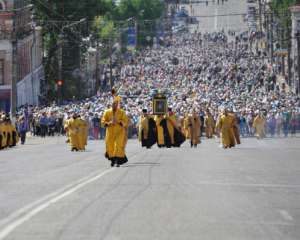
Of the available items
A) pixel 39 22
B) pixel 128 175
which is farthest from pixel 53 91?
pixel 128 175

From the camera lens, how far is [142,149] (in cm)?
4534

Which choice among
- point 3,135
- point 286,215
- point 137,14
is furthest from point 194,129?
point 137,14

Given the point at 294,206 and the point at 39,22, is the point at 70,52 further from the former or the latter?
the point at 294,206

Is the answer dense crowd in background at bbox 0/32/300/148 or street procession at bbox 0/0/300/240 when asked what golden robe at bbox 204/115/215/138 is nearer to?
street procession at bbox 0/0/300/240

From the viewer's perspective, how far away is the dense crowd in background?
226ft

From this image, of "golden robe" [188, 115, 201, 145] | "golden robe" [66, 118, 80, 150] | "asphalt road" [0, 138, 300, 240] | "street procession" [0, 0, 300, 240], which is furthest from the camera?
"golden robe" [188, 115, 201, 145]

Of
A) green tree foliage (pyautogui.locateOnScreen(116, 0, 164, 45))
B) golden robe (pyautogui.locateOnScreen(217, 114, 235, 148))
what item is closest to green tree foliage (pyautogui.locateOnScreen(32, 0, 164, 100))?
golden robe (pyautogui.locateOnScreen(217, 114, 235, 148))

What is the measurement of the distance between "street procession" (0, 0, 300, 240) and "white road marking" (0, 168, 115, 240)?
22mm

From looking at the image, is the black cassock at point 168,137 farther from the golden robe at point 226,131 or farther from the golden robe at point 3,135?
the golden robe at point 3,135

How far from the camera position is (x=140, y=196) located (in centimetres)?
1995

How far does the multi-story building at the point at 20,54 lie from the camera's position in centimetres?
8944

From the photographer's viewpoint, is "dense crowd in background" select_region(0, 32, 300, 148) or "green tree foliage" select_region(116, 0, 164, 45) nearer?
"dense crowd in background" select_region(0, 32, 300, 148)

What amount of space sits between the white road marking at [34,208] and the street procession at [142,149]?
0.02 meters

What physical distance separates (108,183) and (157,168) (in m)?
5.71
